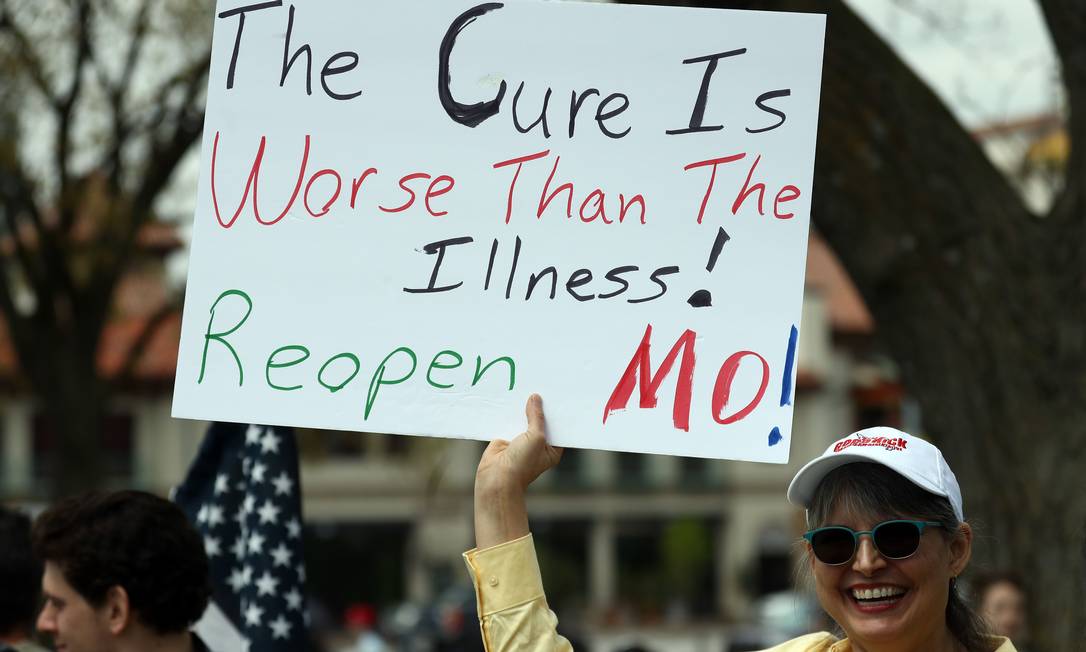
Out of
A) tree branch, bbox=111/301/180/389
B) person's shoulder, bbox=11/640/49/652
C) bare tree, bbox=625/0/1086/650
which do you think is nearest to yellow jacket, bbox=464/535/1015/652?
person's shoulder, bbox=11/640/49/652

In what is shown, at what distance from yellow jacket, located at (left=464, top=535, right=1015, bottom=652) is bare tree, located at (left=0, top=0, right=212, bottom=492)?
10088 millimetres

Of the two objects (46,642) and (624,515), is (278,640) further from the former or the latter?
(624,515)

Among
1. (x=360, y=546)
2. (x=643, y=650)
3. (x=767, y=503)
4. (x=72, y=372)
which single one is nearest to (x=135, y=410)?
(x=360, y=546)

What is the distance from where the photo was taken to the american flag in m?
3.50

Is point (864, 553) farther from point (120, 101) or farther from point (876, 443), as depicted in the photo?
point (120, 101)

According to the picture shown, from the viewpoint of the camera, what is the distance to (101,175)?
40.3 ft

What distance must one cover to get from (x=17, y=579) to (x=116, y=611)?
630 mm

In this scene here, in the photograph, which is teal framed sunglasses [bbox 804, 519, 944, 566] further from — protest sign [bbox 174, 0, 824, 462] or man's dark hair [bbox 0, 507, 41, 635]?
man's dark hair [bbox 0, 507, 41, 635]

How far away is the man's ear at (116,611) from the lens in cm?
308

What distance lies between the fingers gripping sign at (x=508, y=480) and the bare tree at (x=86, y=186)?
9.93 metres

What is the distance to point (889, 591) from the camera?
2.37 metres

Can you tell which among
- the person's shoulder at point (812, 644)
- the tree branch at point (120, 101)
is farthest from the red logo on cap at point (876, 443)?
the tree branch at point (120, 101)

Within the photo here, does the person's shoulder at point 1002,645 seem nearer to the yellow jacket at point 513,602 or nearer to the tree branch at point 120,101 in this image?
the yellow jacket at point 513,602

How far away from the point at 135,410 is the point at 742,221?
43516 mm
